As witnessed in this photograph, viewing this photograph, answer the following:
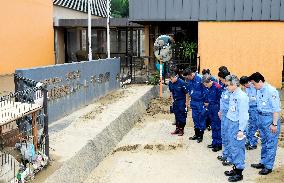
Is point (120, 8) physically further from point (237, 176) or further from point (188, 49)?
point (237, 176)

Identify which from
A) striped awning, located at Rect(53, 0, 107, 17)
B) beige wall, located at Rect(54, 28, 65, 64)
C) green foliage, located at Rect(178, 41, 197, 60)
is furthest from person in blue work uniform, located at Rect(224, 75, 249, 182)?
striped awning, located at Rect(53, 0, 107, 17)

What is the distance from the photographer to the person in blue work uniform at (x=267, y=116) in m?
6.40

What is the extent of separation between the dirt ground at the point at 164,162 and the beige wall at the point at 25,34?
35.6 feet

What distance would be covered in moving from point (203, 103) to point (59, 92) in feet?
12.5

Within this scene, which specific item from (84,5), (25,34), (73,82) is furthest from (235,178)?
(84,5)

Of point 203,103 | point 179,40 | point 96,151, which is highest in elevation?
point 179,40

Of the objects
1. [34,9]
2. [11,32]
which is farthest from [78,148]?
[34,9]

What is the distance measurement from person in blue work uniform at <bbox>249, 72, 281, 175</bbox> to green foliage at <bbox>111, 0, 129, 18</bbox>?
4723 centimetres

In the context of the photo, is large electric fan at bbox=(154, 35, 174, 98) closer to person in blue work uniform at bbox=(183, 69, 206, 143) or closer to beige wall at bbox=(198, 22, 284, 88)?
beige wall at bbox=(198, 22, 284, 88)

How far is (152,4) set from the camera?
53.8 feet

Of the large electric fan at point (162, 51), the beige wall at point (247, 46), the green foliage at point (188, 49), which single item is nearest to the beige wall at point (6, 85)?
the large electric fan at point (162, 51)

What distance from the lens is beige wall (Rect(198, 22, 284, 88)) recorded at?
16.1 meters

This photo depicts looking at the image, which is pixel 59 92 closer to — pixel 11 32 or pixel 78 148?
pixel 78 148

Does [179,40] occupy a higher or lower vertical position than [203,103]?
higher
